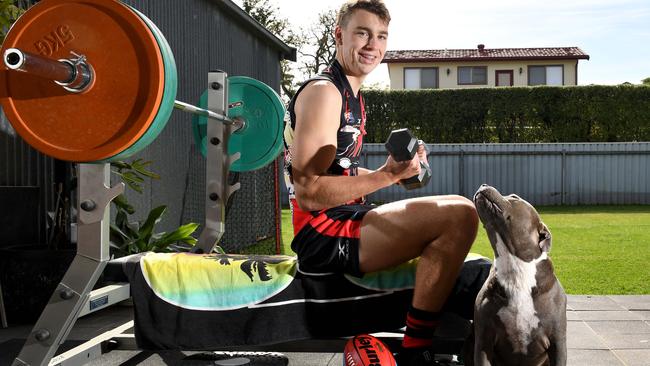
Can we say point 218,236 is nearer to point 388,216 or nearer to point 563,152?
point 388,216

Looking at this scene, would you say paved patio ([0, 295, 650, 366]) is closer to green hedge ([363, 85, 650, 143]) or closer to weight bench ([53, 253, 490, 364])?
weight bench ([53, 253, 490, 364])

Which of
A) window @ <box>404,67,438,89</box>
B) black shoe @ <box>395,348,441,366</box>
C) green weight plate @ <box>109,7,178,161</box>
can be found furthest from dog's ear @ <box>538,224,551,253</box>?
window @ <box>404,67,438,89</box>

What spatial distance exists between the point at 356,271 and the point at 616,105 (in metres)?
13.3

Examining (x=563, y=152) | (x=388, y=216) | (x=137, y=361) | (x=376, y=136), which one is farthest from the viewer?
(x=376, y=136)

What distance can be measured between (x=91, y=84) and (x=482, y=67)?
884 inches

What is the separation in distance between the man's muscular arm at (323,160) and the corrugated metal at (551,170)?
10.7 meters

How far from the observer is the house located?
73.6 ft

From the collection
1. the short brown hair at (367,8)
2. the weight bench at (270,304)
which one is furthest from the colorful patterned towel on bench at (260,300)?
the short brown hair at (367,8)

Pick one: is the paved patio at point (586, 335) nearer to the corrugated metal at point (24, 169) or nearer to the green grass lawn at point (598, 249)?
the green grass lawn at point (598, 249)

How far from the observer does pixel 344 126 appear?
1.75m

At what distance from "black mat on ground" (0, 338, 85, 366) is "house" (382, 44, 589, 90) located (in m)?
20.5

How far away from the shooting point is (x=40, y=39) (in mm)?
1697

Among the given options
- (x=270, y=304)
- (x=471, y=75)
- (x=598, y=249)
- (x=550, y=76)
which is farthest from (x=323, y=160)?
(x=550, y=76)

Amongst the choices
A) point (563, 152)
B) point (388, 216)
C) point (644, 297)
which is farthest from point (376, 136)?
point (388, 216)
